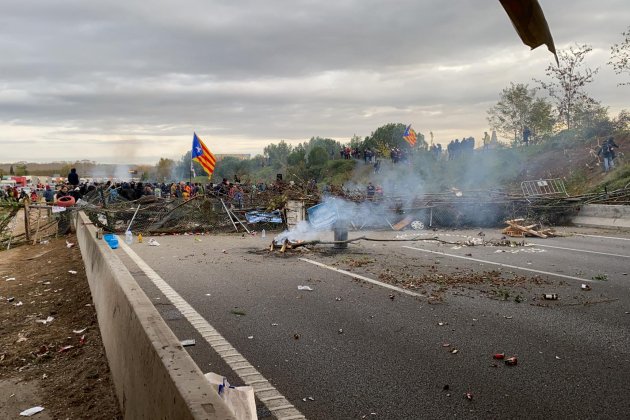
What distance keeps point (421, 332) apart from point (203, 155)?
899 inches

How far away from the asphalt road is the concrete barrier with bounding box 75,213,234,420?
36.7 inches

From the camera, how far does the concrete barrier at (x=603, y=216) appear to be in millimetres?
16797

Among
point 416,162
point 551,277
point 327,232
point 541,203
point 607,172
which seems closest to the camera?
point 551,277

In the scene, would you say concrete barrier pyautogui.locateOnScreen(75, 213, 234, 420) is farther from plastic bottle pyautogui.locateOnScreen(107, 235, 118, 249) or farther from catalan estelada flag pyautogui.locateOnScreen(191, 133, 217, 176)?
catalan estelada flag pyautogui.locateOnScreen(191, 133, 217, 176)

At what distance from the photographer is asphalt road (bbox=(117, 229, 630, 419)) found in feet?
13.2

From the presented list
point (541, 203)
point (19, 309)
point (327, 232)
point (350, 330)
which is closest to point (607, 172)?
point (541, 203)

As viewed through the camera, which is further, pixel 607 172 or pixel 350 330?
pixel 607 172

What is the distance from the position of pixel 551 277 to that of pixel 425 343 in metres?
4.68

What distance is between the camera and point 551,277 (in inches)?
353

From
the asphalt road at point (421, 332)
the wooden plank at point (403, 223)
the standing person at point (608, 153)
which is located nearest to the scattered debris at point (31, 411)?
the asphalt road at point (421, 332)

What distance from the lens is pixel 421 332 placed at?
5.79 metres

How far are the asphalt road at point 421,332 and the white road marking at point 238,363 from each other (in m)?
0.08

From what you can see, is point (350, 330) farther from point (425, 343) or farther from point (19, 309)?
point (19, 309)

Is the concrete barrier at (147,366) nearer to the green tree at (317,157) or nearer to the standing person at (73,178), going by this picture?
the standing person at (73,178)
